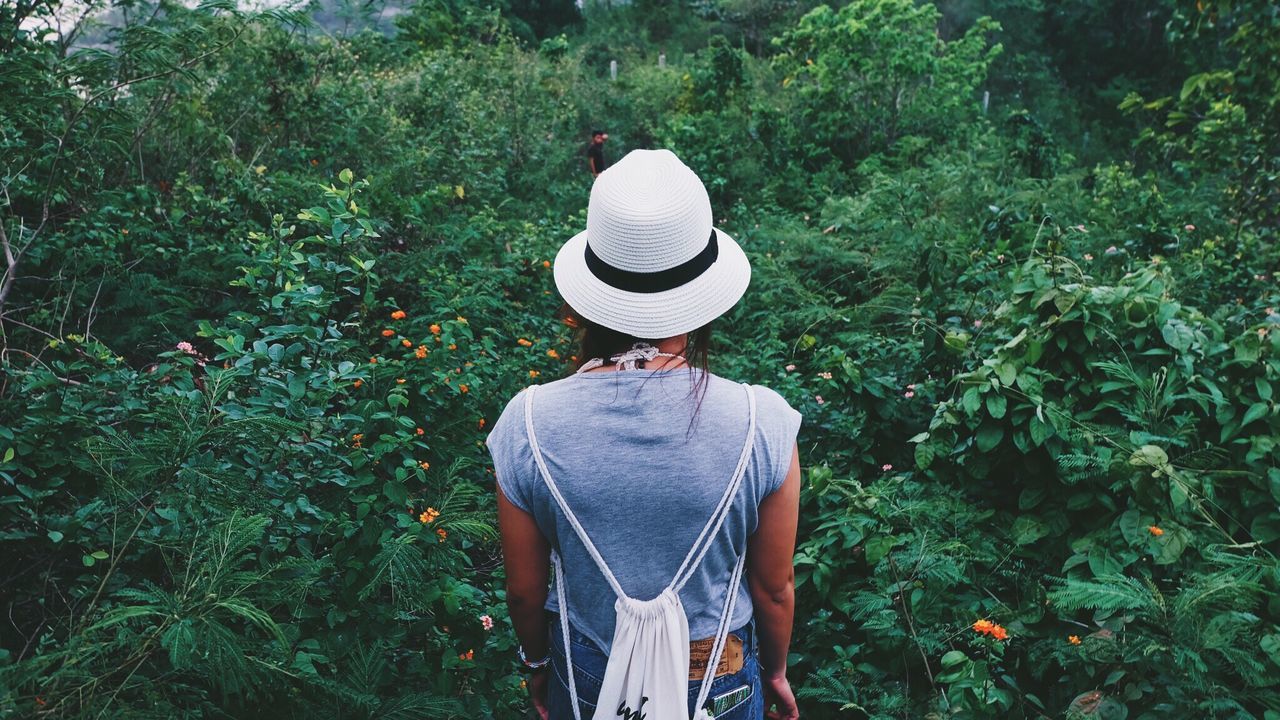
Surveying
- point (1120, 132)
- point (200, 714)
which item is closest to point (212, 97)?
point (200, 714)

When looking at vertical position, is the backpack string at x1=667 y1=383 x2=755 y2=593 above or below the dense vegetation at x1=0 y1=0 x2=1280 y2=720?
above

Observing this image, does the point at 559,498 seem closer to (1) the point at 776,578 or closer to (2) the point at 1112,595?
(1) the point at 776,578

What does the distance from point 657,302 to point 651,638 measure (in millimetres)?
579

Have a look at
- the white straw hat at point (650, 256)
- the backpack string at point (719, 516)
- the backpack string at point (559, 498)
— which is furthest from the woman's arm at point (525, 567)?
the white straw hat at point (650, 256)

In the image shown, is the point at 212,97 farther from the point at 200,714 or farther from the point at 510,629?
the point at 200,714

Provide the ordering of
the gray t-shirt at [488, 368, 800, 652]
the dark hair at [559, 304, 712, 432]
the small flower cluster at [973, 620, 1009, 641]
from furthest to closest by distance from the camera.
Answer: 1. the small flower cluster at [973, 620, 1009, 641]
2. the dark hair at [559, 304, 712, 432]
3. the gray t-shirt at [488, 368, 800, 652]

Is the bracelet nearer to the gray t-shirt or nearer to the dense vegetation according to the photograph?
the dense vegetation

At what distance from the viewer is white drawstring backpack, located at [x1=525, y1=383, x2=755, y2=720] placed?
56.8 inches

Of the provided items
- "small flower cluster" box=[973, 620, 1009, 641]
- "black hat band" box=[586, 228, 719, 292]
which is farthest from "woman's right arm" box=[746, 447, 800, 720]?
"small flower cluster" box=[973, 620, 1009, 641]

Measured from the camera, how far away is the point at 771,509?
5.00ft

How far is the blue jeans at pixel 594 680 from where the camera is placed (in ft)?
5.13

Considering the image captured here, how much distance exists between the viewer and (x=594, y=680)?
5.15 feet

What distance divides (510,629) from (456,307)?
6.82 feet

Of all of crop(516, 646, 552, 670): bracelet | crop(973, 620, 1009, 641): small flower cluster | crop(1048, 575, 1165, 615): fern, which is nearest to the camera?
crop(516, 646, 552, 670): bracelet
